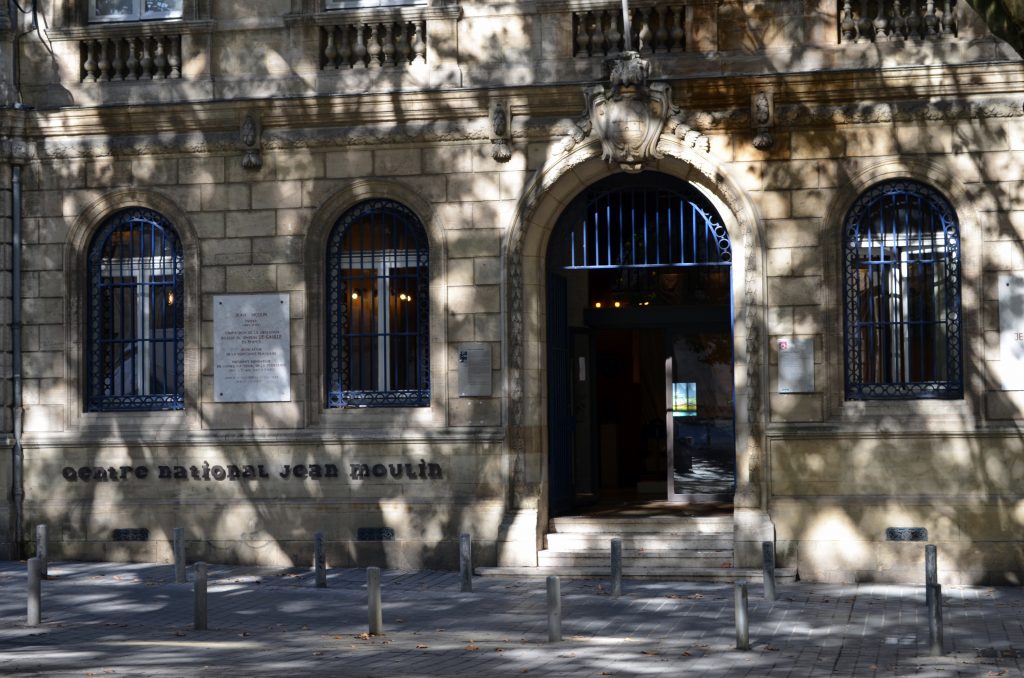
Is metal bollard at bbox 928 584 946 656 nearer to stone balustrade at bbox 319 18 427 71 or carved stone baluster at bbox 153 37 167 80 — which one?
stone balustrade at bbox 319 18 427 71

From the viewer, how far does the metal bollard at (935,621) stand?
1316 cm

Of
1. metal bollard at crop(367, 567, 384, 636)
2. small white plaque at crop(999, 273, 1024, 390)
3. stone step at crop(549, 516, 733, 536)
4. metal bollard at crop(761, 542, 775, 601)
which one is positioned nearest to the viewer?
metal bollard at crop(367, 567, 384, 636)

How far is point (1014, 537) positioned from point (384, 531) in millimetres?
7466

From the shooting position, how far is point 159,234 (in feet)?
67.7

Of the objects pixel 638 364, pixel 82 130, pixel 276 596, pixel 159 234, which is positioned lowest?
pixel 276 596

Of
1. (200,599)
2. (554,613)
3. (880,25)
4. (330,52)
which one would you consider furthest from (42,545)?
(880,25)

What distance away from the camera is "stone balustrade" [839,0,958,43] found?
18375 mm

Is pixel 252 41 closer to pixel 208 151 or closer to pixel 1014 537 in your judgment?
pixel 208 151

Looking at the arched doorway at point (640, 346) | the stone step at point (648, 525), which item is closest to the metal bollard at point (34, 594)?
the stone step at point (648, 525)

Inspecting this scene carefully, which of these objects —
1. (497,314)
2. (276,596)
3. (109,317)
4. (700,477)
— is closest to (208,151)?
(109,317)

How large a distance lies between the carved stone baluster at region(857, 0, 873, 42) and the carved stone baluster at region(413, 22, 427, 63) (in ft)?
17.4

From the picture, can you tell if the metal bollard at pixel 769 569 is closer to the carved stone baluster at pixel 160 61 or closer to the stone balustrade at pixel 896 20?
the stone balustrade at pixel 896 20

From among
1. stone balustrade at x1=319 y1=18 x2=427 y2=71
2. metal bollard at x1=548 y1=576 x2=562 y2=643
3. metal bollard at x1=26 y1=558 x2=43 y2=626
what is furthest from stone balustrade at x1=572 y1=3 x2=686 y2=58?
metal bollard at x1=26 y1=558 x2=43 y2=626

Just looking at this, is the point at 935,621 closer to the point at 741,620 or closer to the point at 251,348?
the point at 741,620
